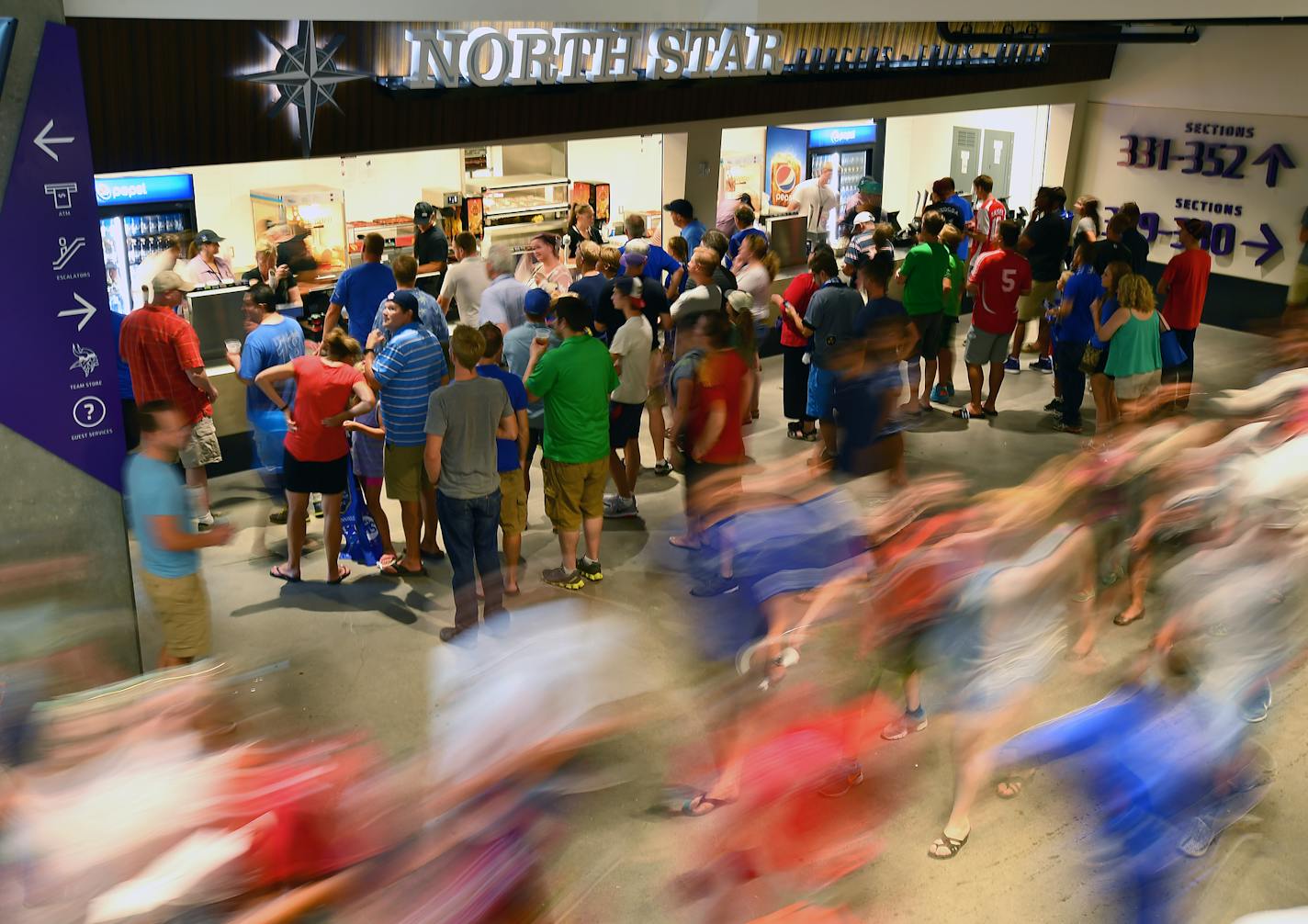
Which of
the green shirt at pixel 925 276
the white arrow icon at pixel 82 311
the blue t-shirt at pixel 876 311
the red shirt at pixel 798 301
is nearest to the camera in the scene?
the white arrow icon at pixel 82 311

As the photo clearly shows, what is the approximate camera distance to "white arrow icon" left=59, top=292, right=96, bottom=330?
480 cm

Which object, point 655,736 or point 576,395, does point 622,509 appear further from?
point 655,736

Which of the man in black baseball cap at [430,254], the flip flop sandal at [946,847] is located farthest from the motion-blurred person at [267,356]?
the flip flop sandal at [946,847]

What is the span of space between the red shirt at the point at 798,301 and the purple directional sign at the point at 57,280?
4.53 metres

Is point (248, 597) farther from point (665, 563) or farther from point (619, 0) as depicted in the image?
point (619, 0)

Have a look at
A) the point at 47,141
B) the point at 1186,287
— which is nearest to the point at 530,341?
the point at 47,141

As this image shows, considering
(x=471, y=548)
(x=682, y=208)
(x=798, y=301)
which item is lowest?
(x=471, y=548)

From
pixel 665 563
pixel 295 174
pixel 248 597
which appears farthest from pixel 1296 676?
pixel 295 174

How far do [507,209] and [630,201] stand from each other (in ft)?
5.83

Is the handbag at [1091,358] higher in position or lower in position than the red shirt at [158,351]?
lower

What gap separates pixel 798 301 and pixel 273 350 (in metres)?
3.62

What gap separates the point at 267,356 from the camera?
20.6 ft

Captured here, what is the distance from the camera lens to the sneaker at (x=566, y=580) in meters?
6.41

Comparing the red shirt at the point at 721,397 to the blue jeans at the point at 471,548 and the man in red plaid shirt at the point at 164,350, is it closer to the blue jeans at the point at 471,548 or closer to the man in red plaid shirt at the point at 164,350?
the blue jeans at the point at 471,548
